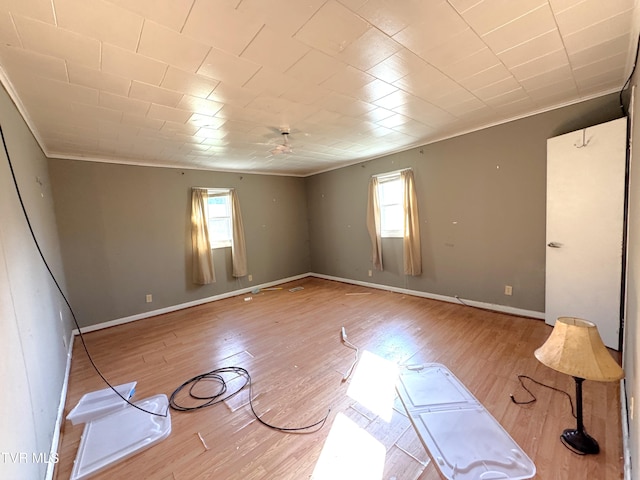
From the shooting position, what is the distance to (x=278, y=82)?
2027 millimetres

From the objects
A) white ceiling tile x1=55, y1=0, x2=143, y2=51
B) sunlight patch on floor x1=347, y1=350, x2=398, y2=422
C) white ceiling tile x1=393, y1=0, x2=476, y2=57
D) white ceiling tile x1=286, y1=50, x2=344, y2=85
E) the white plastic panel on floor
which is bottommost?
sunlight patch on floor x1=347, y1=350, x2=398, y2=422

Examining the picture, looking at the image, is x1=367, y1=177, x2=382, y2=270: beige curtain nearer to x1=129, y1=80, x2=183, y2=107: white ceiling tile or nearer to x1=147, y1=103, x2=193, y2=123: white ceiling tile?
x1=147, y1=103, x2=193, y2=123: white ceiling tile

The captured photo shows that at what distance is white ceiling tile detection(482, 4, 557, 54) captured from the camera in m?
1.50

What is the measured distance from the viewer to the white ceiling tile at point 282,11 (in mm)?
1296

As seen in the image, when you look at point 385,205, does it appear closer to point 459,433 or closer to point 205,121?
point 205,121

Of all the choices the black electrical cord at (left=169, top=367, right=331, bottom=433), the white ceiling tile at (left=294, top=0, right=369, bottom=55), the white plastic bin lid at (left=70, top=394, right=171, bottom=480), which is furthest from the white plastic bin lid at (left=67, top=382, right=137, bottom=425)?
the white ceiling tile at (left=294, top=0, right=369, bottom=55)

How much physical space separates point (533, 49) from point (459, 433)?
2602 millimetres

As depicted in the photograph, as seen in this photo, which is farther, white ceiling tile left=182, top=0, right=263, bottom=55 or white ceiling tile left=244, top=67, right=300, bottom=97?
white ceiling tile left=244, top=67, right=300, bottom=97

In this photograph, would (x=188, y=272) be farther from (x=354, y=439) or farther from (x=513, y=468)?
(x=513, y=468)

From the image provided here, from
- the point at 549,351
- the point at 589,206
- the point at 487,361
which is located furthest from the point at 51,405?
the point at 589,206

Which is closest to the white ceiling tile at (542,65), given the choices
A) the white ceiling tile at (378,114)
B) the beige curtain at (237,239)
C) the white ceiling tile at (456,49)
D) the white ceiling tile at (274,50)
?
the white ceiling tile at (456,49)

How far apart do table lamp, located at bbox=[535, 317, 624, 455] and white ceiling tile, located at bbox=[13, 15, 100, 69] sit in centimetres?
300

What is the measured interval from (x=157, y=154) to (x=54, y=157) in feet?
3.97

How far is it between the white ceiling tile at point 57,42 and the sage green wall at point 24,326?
57cm
